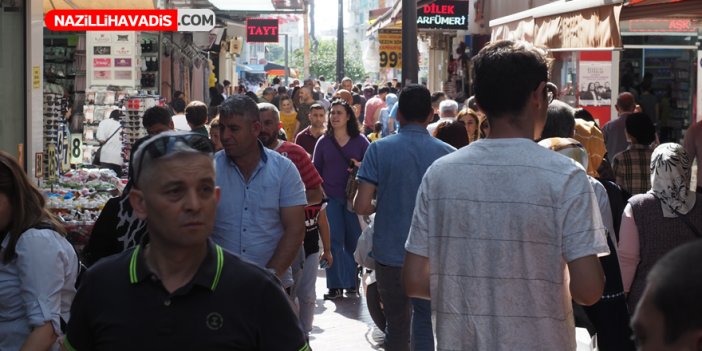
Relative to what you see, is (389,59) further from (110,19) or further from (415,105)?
(415,105)

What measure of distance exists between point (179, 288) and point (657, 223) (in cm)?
392

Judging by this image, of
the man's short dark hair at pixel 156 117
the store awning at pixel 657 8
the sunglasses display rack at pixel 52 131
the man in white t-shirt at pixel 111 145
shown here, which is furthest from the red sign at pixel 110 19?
the store awning at pixel 657 8

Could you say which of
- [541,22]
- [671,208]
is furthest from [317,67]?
[671,208]

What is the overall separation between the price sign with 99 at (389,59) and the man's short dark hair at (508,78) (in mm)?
26530

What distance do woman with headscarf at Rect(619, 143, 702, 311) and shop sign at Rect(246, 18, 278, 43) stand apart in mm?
41532

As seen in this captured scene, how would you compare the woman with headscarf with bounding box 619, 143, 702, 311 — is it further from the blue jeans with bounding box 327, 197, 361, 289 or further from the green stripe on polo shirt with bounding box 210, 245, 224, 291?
the blue jeans with bounding box 327, 197, 361, 289

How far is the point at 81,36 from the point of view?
20953mm

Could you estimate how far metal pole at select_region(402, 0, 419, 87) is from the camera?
44.2 ft

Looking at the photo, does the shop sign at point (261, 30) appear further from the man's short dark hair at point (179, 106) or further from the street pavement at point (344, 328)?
the street pavement at point (344, 328)

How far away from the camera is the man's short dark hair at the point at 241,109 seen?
6.09 meters

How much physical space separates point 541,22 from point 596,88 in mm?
3398

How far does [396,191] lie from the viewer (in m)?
7.05

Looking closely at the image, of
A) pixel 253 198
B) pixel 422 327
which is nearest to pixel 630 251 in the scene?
pixel 422 327

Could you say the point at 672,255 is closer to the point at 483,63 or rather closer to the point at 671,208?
the point at 483,63
